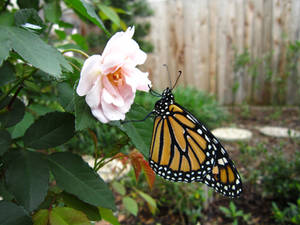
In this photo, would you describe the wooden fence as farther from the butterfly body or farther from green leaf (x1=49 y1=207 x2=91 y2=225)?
green leaf (x1=49 y1=207 x2=91 y2=225)

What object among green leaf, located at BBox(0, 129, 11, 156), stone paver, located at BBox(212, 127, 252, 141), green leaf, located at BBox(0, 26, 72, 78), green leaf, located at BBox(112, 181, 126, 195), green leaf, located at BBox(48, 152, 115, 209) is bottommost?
stone paver, located at BBox(212, 127, 252, 141)

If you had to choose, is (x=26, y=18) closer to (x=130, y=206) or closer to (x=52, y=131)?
(x=52, y=131)

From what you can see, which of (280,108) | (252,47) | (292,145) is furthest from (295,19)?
(292,145)

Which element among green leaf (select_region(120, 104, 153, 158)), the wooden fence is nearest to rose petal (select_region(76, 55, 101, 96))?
green leaf (select_region(120, 104, 153, 158))

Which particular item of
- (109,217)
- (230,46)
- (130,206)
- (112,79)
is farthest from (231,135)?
(112,79)

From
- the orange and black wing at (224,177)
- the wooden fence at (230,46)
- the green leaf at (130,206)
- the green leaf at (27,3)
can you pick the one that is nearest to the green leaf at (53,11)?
the green leaf at (27,3)

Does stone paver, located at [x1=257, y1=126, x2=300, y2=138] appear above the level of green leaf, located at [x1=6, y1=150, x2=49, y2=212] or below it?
below

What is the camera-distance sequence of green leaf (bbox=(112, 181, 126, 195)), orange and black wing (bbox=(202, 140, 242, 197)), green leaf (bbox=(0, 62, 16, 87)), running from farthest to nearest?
1. green leaf (bbox=(112, 181, 126, 195))
2. orange and black wing (bbox=(202, 140, 242, 197))
3. green leaf (bbox=(0, 62, 16, 87))
